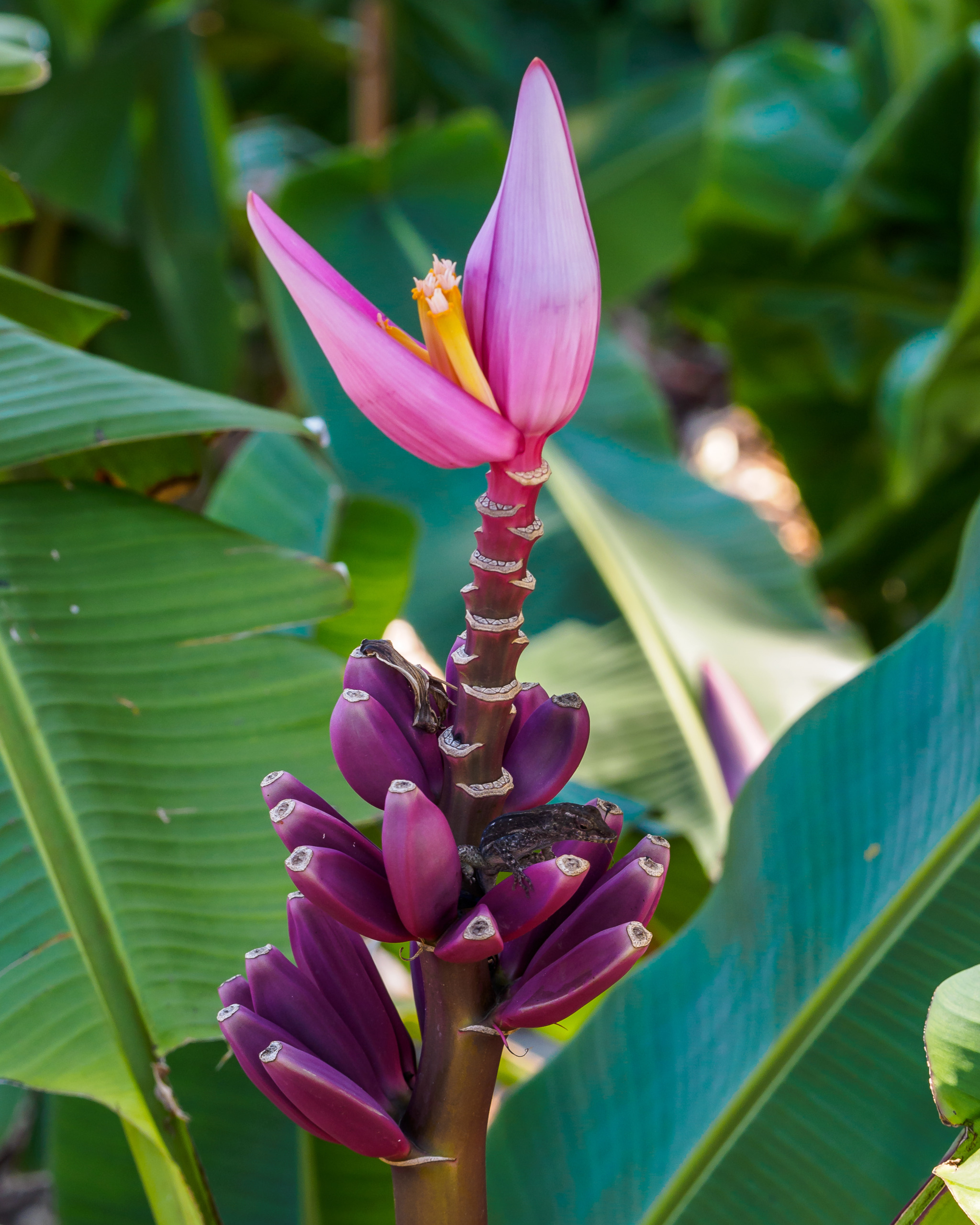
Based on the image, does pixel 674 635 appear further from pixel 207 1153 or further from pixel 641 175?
pixel 641 175

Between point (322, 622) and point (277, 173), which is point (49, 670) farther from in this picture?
point (277, 173)

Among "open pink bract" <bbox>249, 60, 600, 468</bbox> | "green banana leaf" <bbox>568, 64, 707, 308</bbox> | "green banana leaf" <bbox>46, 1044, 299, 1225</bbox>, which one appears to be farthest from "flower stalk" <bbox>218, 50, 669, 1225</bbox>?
"green banana leaf" <bbox>568, 64, 707, 308</bbox>

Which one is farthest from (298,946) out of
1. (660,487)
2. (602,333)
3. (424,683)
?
(602,333)

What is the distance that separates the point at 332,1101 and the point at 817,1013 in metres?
0.22

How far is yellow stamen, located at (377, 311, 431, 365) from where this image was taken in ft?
0.80

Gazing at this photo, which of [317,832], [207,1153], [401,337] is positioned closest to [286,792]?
[317,832]

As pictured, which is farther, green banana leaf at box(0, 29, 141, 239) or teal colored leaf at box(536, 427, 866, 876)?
green banana leaf at box(0, 29, 141, 239)

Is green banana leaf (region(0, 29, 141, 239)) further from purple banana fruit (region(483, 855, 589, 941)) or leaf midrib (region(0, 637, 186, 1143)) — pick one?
purple banana fruit (region(483, 855, 589, 941))

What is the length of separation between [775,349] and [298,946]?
5.79 feet

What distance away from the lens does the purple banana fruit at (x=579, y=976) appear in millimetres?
265

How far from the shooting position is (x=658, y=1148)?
40 centimetres

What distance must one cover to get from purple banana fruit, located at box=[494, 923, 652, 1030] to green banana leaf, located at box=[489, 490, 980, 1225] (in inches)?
6.6

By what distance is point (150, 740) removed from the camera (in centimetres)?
44

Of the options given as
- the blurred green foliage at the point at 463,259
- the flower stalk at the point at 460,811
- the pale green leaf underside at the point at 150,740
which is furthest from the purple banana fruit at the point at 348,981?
the blurred green foliage at the point at 463,259
